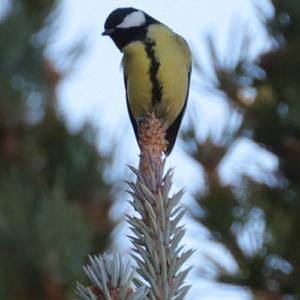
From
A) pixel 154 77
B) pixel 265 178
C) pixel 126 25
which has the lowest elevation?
pixel 154 77

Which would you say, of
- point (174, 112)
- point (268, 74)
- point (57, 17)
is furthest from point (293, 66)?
point (57, 17)

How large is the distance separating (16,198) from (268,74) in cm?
118

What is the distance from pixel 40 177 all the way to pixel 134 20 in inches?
62.0

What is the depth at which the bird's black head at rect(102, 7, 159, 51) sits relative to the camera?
256 centimetres

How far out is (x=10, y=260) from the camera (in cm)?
354

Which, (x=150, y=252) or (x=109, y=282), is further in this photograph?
(x=150, y=252)

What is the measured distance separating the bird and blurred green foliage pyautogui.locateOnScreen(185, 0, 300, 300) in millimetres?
285

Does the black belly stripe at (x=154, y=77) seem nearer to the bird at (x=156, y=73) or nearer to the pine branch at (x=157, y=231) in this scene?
the bird at (x=156, y=73)

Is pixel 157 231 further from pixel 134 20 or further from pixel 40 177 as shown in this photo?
pixel 40 177

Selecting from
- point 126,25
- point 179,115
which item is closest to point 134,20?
point 126,25

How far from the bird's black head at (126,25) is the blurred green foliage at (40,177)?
92 centimetres

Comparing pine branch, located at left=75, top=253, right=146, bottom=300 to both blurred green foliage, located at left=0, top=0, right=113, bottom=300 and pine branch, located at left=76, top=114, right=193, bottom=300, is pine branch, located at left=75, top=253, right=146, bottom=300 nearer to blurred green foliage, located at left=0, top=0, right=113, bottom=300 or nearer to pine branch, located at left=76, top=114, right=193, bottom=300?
pine branch, located at left=76, top=114, right=193, bottom=300

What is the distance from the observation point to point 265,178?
2.88 metres

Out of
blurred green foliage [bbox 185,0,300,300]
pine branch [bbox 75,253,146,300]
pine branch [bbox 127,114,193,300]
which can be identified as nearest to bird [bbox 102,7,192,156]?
blurred green foliage [bbox 185,0,300,300]
